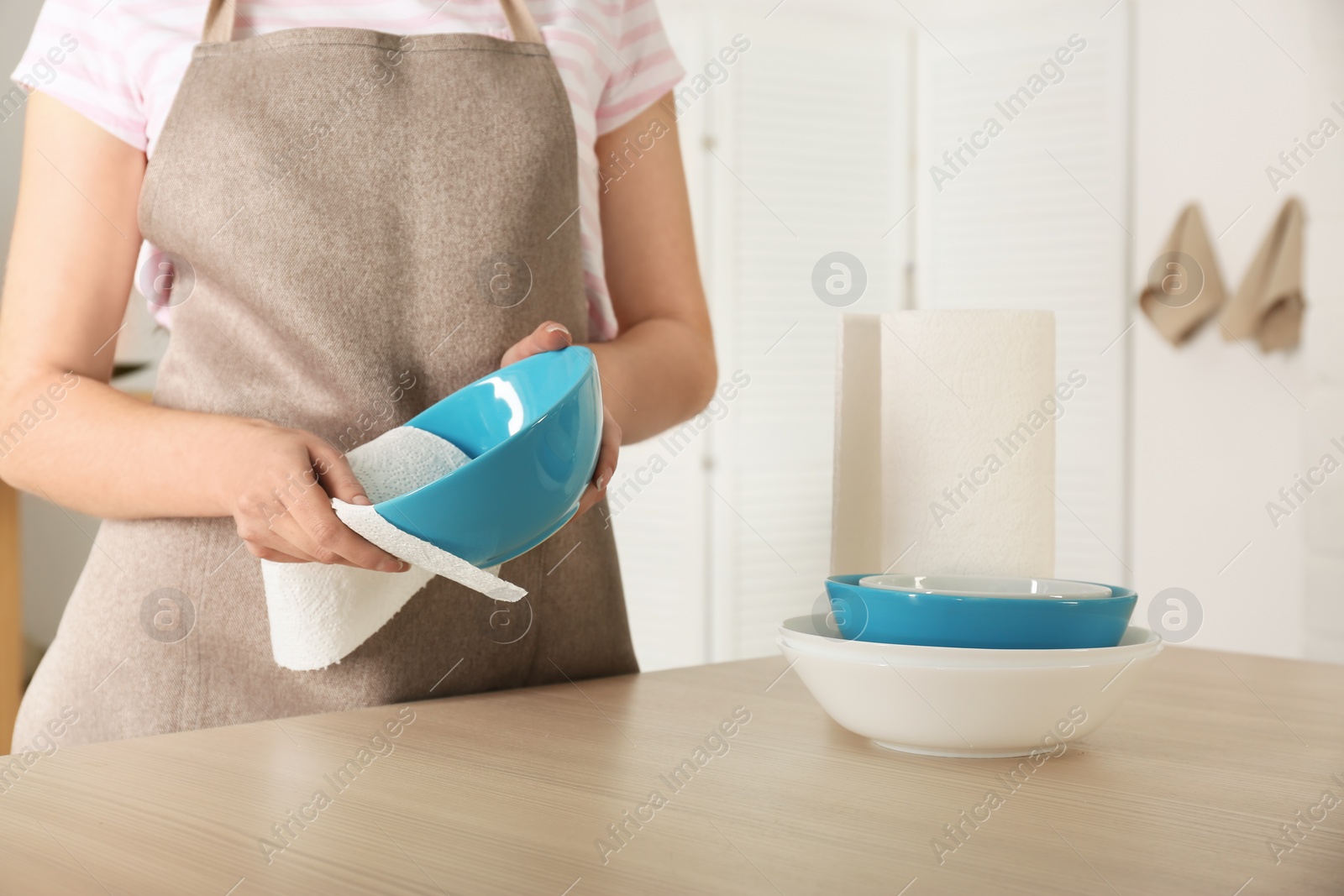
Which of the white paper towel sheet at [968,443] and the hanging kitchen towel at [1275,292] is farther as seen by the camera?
the hanging kitchen towel at [1275,292]

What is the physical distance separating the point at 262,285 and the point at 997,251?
2.24 meters

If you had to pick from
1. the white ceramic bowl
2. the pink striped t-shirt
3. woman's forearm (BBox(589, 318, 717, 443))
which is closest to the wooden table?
the white ceramic bowl

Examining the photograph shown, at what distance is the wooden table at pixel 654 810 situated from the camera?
407 millimetres

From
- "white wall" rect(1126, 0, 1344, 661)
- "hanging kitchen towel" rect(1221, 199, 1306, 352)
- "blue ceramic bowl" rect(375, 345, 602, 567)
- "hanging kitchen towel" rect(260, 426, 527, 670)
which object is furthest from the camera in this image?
"white wall" rect(1126, 0, 1344, 661)

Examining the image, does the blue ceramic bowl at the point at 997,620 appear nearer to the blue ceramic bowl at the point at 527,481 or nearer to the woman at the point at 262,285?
the blue ceramic bowl at the point at 527,481

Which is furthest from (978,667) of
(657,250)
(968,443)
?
(657,250)

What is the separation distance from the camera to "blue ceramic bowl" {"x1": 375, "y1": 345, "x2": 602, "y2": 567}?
53 cm

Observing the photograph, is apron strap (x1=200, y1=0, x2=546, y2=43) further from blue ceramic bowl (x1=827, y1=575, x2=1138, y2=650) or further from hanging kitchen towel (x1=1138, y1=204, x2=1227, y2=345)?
hanging kitchen towel (x1=1138, y1=204, x2=1227, y2=345)

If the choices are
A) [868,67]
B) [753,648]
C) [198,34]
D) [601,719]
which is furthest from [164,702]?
[868,67]

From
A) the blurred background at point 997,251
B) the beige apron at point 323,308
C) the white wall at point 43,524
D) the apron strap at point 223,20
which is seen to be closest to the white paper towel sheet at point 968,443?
the beige apron at point 323,308

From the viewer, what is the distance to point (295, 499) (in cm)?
57

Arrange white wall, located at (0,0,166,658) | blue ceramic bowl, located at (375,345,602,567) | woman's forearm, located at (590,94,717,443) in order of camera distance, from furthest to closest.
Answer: white wall, located at (0,0,166,658) < woman's forearm, located at (590,94,717,443) < blue ceramic bowl, located at (375,345,602,567)

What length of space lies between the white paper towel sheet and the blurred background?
5.75 feet

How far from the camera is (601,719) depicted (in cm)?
65
